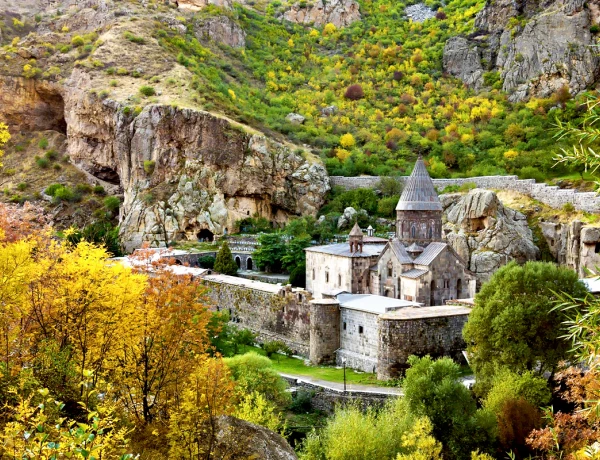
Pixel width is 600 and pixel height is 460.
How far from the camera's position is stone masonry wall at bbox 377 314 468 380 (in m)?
27.6

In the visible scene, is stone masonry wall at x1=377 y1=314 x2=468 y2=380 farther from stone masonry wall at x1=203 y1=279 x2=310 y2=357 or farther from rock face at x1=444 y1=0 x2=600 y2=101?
rock face at x1=444 y1=0 x2=600 y2=101

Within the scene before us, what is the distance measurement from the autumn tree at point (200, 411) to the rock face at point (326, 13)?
76085mm

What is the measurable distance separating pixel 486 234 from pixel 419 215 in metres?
7.20

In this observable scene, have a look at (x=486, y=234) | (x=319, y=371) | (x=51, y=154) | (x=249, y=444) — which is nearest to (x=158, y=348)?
(x=249, y=444)

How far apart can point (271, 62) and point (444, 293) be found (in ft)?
163

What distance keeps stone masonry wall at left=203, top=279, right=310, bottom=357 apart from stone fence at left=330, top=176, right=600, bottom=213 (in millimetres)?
19697

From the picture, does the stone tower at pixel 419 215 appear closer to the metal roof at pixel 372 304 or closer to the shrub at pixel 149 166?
the metal roof at pixel 372 304

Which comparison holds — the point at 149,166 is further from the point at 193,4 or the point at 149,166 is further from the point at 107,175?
the point at 193,4

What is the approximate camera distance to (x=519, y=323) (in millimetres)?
23719

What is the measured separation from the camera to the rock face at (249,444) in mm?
11195

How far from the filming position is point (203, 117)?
2094 inches

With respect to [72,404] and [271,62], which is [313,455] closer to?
[72,404]

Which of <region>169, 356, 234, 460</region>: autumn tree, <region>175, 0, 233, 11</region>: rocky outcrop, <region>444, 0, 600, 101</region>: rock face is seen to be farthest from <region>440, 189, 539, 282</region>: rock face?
<region>175, 0, 233, 11</region>: rocky outcrop

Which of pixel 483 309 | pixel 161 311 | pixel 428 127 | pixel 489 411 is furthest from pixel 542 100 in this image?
pixel 161 311
